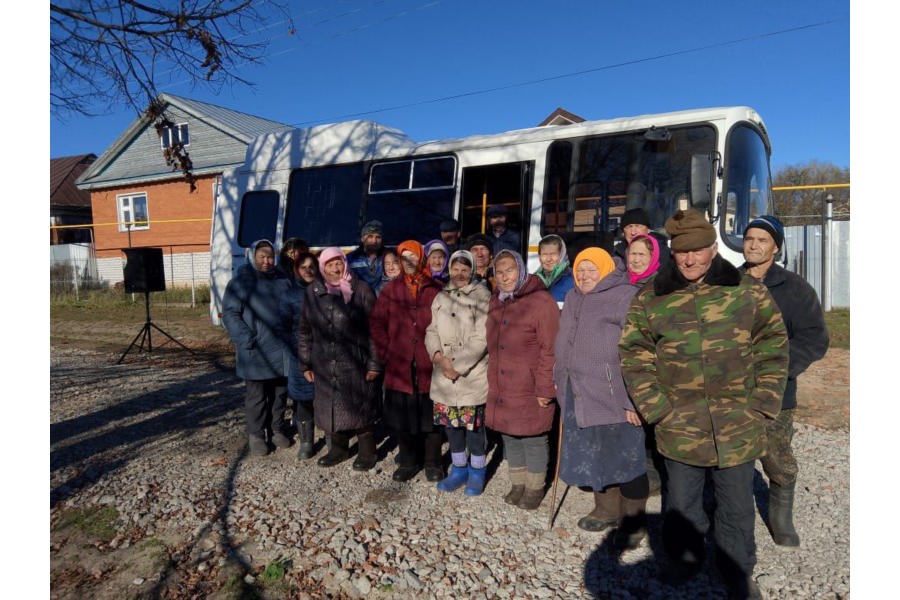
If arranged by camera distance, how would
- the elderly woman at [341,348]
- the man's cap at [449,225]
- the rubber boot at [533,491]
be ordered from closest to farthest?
1. the rubber boot at [533,491]
2. the elderly woman at [341,348]
3. the man's cap at [449,225]

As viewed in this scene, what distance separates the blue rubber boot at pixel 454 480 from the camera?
172 inches

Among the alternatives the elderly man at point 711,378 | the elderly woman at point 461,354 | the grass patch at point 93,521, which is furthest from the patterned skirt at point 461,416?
the grass patch at point 93,521

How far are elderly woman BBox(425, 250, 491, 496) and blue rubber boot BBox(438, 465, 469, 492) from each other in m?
0.13

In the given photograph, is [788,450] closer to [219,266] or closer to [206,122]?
[219,266]

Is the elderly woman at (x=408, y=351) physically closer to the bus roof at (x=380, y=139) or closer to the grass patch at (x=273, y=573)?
the grass patch at (x=273, y=573)

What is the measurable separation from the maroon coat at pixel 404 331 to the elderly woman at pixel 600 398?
1220 mm

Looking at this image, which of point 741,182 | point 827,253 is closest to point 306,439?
point 741,182

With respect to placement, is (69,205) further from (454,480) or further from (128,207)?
(454,480)

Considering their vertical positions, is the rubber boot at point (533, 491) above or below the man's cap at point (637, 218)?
below

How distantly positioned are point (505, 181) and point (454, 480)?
3232 mm

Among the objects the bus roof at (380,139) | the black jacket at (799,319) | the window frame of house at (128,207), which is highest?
the window frame of house at (128,207)

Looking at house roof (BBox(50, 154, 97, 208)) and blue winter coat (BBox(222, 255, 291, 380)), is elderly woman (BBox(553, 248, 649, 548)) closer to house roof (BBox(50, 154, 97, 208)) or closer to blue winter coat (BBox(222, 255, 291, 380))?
blue winter coat (BBox(222, 255, 291, 380))

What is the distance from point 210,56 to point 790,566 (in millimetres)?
5550

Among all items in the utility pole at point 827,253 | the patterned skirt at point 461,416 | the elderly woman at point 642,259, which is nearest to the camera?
the elderly woman at point 642,259
